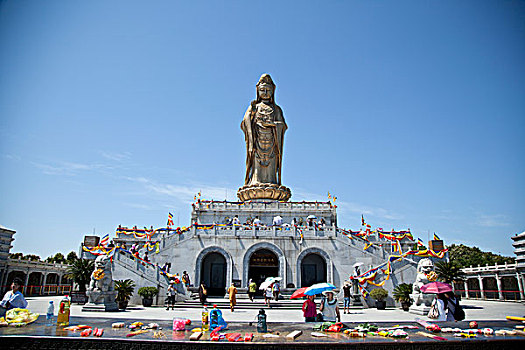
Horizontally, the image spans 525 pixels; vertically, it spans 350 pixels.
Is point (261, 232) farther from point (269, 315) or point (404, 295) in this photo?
point (404, 295)

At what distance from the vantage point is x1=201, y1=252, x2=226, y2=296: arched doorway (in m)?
29.5

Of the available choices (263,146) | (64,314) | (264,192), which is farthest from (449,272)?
(263,146)

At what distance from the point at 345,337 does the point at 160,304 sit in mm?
16809

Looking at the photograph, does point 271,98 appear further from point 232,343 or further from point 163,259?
point 232,343

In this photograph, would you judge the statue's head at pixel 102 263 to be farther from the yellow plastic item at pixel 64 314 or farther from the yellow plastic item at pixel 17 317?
the yellow plastic item at pixel 17 317

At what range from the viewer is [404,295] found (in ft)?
73.4

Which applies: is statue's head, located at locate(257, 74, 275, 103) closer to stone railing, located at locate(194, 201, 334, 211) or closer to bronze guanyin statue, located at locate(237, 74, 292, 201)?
bronze guanyin statue, located at locate(237, 74, 292, 201)

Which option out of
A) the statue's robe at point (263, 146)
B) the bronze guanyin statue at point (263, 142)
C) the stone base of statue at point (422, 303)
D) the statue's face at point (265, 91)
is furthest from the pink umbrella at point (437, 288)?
the statue's face at point (265, 91)

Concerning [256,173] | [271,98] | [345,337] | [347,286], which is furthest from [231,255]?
[271,98]

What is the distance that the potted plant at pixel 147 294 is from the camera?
23.0 meters

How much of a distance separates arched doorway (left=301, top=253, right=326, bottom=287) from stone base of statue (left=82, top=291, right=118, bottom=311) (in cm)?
1562

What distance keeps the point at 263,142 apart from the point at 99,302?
2915 cm

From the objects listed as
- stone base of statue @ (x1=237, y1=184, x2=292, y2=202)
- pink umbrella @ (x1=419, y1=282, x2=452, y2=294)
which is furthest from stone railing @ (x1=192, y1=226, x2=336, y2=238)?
pink umbrella @ (x1=419, y1=282, x2=452, y2=294)

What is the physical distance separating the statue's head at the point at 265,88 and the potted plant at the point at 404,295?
29.0 m
